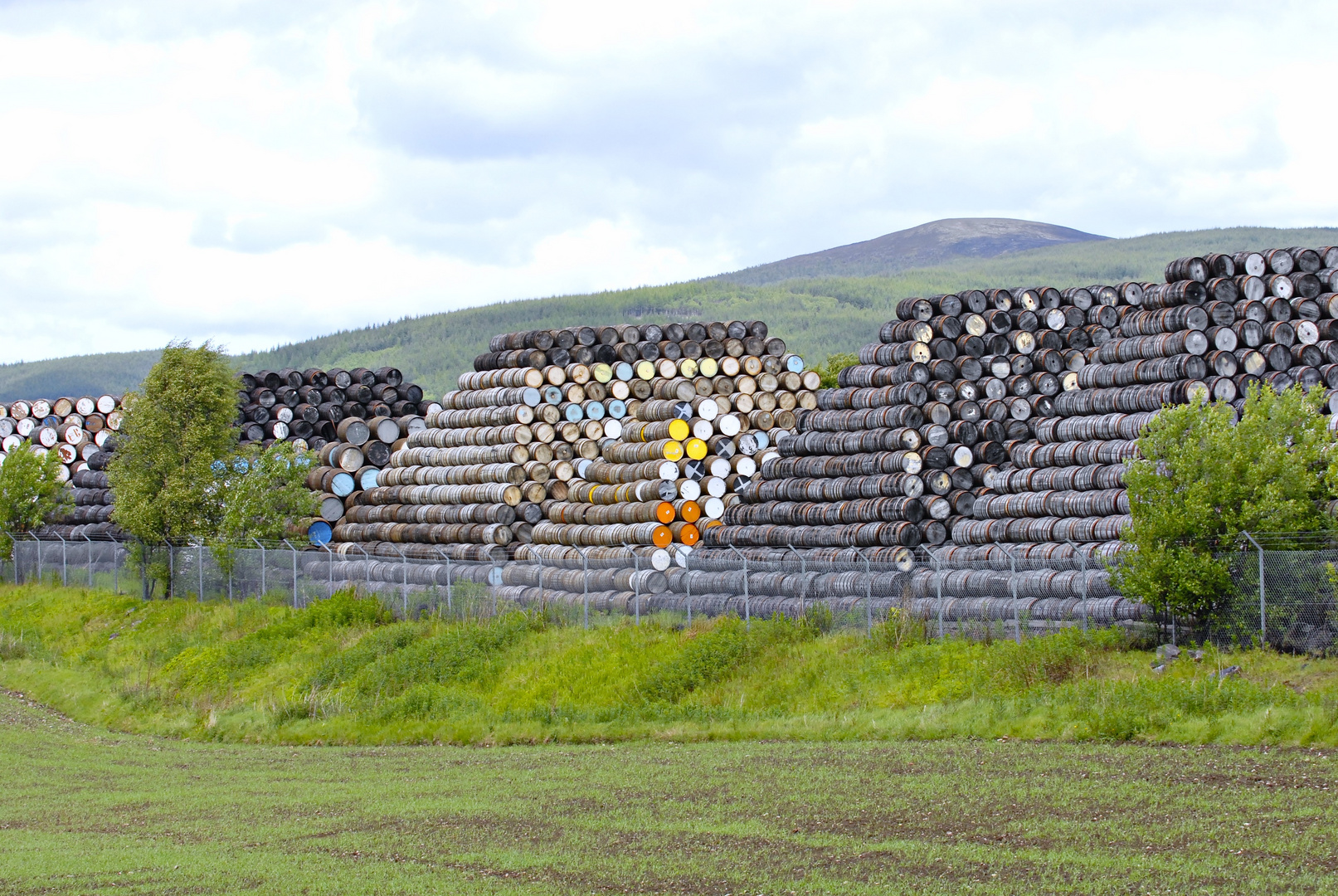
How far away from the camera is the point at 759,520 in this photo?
32.8 meters

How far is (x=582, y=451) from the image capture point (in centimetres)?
3797

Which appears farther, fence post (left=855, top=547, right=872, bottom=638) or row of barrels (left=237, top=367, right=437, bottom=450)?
row of barrels (left=237, top=367, right=437, bottom=450)

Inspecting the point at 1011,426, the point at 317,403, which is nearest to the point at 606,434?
the point at 1011,426

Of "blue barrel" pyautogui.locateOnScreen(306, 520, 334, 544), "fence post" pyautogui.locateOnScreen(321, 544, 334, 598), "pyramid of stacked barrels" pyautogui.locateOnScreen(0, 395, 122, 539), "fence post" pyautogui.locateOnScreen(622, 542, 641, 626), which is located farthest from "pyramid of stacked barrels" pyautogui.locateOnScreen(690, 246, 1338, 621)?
"pyramid of stacked barrels" pyautogui.locateOnScreen(0, 395, 122, 539)

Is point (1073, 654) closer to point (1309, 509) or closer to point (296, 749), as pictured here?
point (1309, 509)

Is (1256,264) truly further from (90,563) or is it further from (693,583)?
(90,563)

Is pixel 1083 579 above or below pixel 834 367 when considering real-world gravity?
below

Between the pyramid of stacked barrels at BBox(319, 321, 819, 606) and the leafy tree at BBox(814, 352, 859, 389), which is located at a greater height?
the leafy tree at BBox(814, 352, 859, 389)

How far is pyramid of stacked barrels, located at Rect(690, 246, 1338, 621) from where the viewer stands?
26734 millimetres

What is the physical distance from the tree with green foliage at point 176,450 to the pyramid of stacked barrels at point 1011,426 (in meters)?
16.1

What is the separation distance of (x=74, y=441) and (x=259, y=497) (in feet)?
55.6

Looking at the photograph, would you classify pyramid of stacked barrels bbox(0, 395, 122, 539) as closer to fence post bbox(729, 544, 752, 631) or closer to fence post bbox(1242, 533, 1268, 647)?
fence post bbox(729, 544, 752, 631)

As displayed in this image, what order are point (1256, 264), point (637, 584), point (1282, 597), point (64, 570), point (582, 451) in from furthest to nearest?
point (64, 570), point (582, 451), point (637, 584), point (1256, 264), point (1282, 597)

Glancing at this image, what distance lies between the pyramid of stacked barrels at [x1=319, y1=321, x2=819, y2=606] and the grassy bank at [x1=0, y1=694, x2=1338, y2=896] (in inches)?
565
